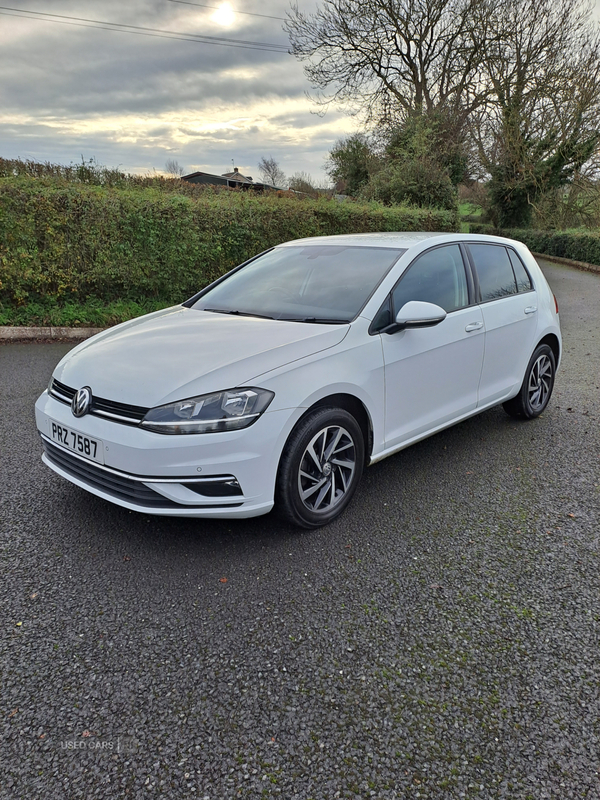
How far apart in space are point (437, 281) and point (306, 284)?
2.97 feet

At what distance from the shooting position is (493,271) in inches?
175

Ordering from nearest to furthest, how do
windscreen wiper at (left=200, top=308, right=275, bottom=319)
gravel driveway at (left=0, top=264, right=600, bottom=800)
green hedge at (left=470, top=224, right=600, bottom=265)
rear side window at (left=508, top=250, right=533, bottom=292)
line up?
gravel driveway at (left=0, top=264, right=600, bottom=800) → windscreen wiper at (left=200, top=308, right=275, bottom=319) → rear side window at (left=508, top=250, right=533, bottom=292) → green hedge at (left=470, top=224, right=600, bottom=265)

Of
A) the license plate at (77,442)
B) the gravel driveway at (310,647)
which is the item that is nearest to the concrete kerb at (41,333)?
the gravel driveway at (310,647)

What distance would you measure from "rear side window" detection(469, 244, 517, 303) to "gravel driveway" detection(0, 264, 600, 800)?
1504mm

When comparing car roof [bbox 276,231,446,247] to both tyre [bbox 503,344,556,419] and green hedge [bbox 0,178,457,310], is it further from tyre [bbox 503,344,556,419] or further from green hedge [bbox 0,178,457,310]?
green hedge [bbox 0,178,457,310]

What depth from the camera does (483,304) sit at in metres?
4.19

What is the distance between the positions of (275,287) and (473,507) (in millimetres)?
1975

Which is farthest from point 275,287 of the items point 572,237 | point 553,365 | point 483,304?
point 572,237

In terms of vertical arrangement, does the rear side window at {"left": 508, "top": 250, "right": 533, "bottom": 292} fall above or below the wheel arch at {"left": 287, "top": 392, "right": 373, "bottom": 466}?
above

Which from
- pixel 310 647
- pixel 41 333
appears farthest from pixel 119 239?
pixel 310 647

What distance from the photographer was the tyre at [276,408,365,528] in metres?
2.88

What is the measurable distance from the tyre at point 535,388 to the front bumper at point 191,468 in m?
2.79

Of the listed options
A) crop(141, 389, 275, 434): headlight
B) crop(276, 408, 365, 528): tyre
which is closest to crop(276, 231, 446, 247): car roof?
crop(276, 408, 365, 528): tyre

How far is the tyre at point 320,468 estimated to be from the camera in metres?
2.88
